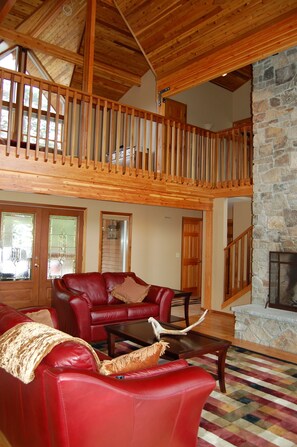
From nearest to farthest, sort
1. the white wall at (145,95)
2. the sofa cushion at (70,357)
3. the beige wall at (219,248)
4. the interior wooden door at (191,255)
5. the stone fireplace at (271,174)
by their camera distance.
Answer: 1. the sofa cushion at (70,357)
2. the stone fireplace at (271,174)
3. the beige wall at (219,248)
4. the white wall at (145,95)
5. the interior wooden door at (191,255)

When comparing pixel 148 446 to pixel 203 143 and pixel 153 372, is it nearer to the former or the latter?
pixel 153 372

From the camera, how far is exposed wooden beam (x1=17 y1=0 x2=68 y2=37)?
6.58 meters

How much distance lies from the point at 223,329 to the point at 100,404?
14.0 ft

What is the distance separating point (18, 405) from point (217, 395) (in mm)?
1813

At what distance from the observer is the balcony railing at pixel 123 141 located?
478 cm

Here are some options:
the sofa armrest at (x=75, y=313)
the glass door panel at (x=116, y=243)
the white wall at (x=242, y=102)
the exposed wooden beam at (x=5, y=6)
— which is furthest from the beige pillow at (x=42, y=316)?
the white wall at (x=242, y=102)

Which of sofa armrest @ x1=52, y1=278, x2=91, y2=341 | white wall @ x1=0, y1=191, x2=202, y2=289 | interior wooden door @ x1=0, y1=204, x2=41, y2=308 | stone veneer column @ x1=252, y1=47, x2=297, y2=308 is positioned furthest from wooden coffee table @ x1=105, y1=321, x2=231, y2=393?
white wall @ x1=0, y1=191, x2=202, y2=289

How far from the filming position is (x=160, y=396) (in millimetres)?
1801

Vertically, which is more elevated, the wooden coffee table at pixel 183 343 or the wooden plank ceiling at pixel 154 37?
the wooden plank ceiling at pixel 154 37

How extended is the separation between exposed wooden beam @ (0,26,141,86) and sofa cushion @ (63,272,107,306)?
443cm

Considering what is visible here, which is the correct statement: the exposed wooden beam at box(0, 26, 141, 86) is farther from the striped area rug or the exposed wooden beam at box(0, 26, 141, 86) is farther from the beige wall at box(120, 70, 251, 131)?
the striped area rug

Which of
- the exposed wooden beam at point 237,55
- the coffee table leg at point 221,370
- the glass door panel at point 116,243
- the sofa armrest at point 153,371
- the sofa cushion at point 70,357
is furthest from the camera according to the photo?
the glass door panel at point 116,243

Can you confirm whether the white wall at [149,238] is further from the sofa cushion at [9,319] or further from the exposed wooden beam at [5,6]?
the sofa cushion at [9,319]

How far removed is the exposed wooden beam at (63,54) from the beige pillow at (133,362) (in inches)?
249
